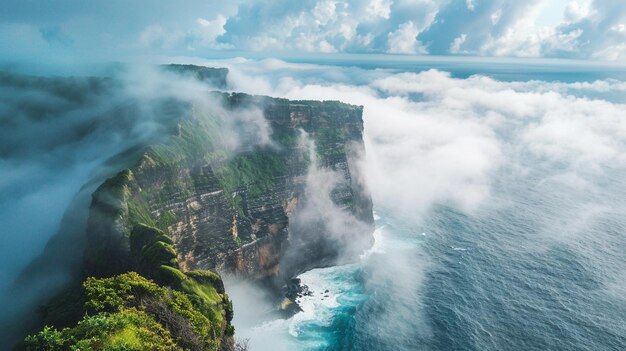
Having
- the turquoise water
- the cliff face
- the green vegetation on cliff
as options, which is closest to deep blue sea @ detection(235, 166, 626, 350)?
the turquoise water

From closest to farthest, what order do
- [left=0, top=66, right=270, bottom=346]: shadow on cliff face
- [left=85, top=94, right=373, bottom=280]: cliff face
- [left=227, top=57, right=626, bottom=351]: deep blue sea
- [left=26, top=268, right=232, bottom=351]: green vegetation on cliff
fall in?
[left=26, top=268, right=232, bottom=351]: green vegetation on cliff → [left=0, top=66, right=270, bottom=346]: shadow on cliff face → [left=85, top=94, right=373, bottom=280]: cliff face → [left=227, top=57, right=626, bottom=351]: deep blue sea

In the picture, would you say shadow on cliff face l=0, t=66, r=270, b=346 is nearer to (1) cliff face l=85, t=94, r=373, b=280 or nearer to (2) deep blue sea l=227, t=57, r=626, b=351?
(1) cliff face l=85, t=94, r=373, b=280

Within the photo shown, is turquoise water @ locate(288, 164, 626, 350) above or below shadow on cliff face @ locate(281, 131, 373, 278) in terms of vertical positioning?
below

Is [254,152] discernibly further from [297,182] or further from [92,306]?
[92,306]

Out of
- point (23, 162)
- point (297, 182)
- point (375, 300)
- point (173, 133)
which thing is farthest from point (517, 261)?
point (23, 162)

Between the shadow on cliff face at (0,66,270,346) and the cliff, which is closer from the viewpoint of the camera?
the cliff

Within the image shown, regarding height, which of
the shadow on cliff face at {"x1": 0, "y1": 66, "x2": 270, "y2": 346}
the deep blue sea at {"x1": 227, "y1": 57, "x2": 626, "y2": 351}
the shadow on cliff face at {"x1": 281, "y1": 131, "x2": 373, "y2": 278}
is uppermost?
the shadow on cliff face at {"x1": 0, "y1": 66, "x2": 270, "y2": 346}

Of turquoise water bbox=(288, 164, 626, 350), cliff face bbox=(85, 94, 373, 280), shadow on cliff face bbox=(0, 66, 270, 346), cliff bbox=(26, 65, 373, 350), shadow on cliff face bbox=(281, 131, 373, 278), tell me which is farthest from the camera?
shadow on cliff face bbox=(281, 131, 373, 278)
